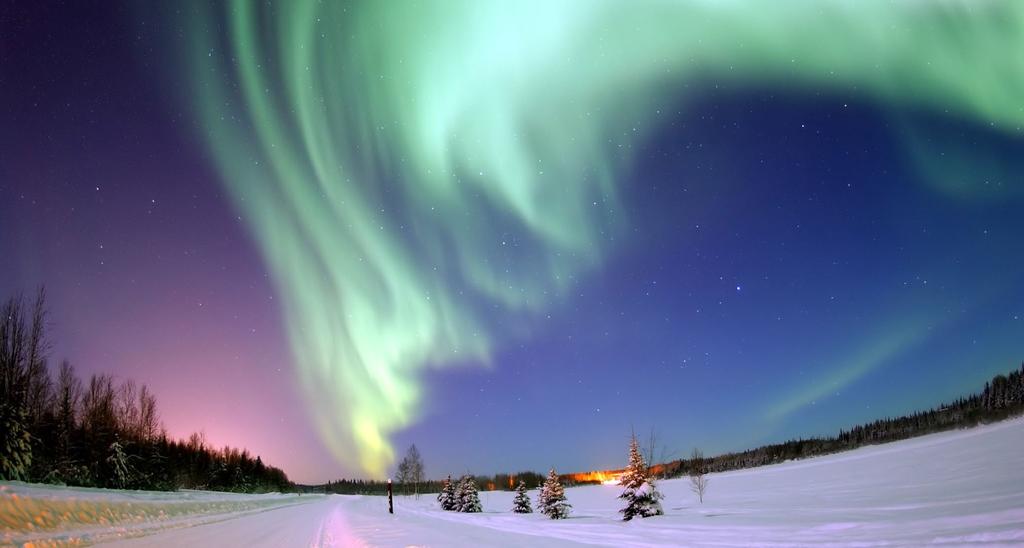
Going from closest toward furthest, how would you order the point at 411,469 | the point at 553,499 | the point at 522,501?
the point at 553,499
the point at 522,501
the point at 411,469

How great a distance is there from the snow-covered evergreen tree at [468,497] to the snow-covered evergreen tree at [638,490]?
20793 millimetres

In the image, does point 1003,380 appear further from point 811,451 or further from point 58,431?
point 58,431

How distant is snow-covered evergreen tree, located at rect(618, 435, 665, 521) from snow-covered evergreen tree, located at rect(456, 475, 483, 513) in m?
20.8

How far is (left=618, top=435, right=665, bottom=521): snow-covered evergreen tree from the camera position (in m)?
23.8

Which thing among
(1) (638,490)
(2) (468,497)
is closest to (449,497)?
(2) (468,497)

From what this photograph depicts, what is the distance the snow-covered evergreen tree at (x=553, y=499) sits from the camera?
94.8 feet

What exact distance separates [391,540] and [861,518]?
50.3 feet

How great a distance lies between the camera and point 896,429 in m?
128

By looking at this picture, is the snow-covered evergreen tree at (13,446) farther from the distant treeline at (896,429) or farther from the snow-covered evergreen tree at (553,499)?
the distant treeline at (896,429)

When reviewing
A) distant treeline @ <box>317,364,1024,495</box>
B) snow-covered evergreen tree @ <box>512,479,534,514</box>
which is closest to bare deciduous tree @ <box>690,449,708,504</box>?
snow-covered evergreen tree @ <box>512,479,534,514</box>

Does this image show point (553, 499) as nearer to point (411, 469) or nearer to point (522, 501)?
point (522, 501)

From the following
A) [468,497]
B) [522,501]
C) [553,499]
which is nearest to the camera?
[553,499]

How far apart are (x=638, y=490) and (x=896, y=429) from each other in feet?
474

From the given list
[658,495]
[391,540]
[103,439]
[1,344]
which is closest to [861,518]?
[658,495]
